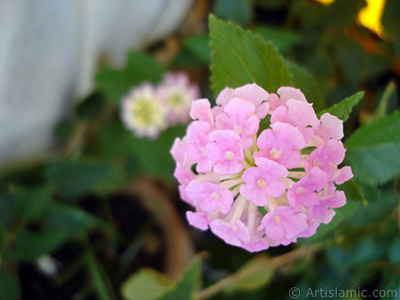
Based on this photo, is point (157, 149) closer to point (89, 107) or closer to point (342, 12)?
point (89, 107)

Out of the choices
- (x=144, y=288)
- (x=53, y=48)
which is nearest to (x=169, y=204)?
(x=144, y=288)

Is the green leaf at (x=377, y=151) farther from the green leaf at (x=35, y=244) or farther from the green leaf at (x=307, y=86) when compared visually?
the green leaf at (x=35, y=244)

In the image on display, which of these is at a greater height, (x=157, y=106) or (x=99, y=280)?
(x=157, y=106)

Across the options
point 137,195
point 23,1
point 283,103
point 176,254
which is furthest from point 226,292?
point 23,1

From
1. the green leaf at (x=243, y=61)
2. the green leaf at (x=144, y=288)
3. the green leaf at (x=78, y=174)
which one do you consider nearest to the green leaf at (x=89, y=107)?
the green leaf at (x=78, y=174)

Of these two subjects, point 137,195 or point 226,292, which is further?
point 137,195

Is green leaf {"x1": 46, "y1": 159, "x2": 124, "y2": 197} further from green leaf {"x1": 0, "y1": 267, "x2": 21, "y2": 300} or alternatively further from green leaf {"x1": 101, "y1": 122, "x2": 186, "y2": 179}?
green leaf {"x1": 0, "y1": 267, "x2": 21, "y2": 300}

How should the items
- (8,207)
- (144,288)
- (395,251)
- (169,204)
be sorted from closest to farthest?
(395,251) < (144,288) < (8,207) < (169,204)

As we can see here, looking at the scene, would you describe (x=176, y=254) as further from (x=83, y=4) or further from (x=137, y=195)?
(x=83, y=4)
